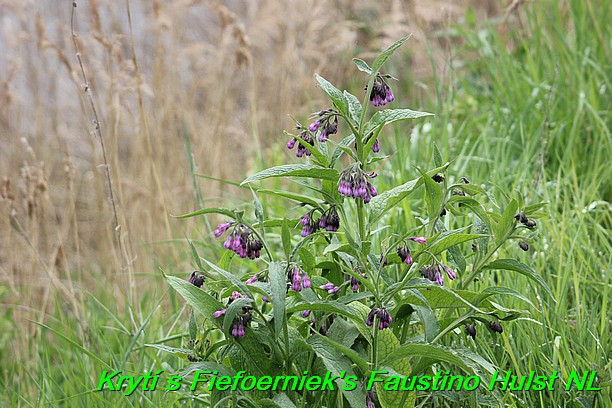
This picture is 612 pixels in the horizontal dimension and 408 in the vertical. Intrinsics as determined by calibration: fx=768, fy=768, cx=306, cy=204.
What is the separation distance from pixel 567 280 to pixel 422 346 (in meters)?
0.80

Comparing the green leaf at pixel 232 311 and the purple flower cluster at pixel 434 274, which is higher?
the green leaf at pixel 232 311

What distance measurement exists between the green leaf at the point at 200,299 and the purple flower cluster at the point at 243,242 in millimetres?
112

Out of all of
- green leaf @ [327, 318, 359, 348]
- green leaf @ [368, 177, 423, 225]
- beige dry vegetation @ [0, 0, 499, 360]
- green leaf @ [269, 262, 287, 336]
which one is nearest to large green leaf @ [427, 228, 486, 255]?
green leaf @ [368, 177, 423, 225]

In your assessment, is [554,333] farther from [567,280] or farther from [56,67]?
[56,67]

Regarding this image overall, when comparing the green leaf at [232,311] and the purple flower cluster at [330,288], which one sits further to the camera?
the purple flower cluster at [330,288]

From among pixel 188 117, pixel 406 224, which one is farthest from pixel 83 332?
pixel 188 117

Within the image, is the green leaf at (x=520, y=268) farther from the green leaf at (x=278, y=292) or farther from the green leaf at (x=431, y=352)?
the green leaf at (x=278, y=292)

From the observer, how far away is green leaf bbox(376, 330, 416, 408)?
1.49m

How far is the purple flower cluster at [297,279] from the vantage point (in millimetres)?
1419

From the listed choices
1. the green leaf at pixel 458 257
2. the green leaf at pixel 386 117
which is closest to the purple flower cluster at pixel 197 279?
the green leaf at pixel 386 117

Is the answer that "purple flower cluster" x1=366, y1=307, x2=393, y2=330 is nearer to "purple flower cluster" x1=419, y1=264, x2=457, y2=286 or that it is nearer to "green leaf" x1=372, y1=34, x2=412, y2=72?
"purple flower cluster" x1=419, y1=264, x2=457, y2=286

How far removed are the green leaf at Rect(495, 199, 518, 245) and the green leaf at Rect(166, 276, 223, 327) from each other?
59 centimetres

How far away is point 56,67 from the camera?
15.1 ft

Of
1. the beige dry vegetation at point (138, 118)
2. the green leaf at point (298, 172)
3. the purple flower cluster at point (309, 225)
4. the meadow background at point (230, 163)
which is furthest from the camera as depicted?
the beige dry vegetation at point (138, 118)
